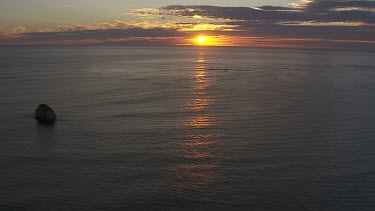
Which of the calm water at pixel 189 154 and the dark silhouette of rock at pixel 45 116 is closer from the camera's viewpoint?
the calm water at pixel 189 154

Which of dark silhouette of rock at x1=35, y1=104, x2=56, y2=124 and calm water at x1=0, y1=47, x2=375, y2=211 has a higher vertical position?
dark silhouette of rock at x1=35, y1=104, x2=56, y2=124

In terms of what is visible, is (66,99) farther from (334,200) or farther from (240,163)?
(334,200)

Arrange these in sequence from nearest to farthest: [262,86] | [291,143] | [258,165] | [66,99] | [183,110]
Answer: [258,165] → [291,143] → [183,110] → [66,99] → [262,86]

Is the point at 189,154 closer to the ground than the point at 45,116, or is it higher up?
closer to the ground

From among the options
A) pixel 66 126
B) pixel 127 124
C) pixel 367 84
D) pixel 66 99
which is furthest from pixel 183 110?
pixel 367 84

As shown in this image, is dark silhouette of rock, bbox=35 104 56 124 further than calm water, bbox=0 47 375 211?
Yes

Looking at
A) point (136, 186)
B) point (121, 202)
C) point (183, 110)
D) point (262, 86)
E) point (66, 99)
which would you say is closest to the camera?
point (121, 202)

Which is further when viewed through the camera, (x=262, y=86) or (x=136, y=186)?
(x=262, y=86)

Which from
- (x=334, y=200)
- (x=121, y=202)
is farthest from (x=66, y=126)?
(x=334, y=200)

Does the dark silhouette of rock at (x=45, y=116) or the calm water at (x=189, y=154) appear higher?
the dark silhouette of rock at (x=45, y=116)

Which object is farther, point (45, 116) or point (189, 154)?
point (45, 116)
